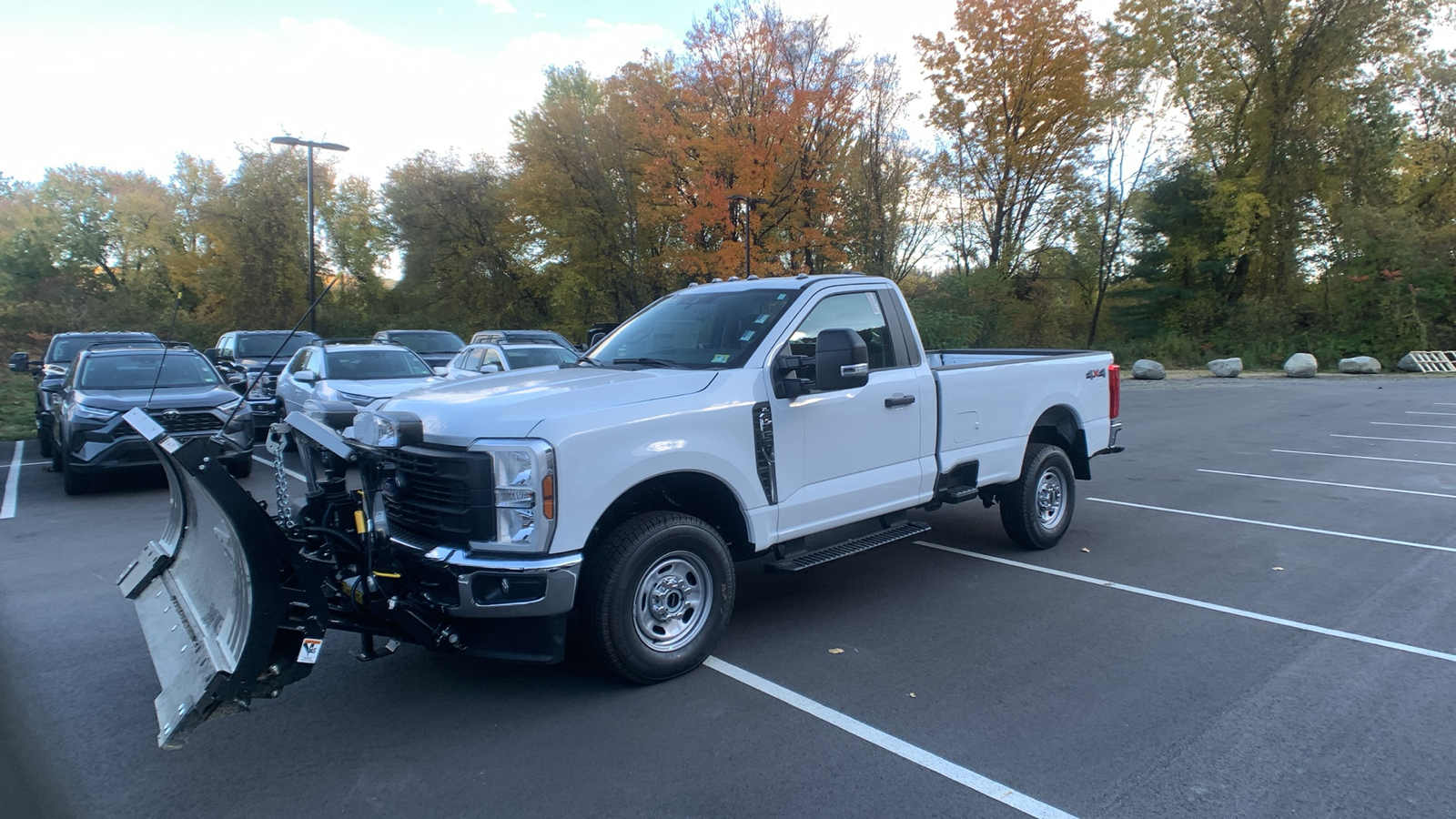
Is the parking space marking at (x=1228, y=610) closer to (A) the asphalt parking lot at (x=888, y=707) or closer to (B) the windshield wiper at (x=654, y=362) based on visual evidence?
(A) the asphalt parking lot at (x=888, y=707)

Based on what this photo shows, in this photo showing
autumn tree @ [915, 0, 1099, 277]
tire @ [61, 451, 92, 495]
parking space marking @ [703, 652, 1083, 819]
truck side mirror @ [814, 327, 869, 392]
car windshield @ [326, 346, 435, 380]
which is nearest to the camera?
parking space marking @ [703, 652, 1083, 819]

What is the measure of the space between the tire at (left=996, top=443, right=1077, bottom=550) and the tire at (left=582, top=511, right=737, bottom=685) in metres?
3.18

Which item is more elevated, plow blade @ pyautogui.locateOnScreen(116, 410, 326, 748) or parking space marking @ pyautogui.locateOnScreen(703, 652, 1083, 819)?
plow blade @ pyautogui.locateOnScreen(116, 410, 326, 748)

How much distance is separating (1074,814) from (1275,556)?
4.84m

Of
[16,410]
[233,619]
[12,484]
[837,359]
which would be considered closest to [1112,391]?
[837,359]

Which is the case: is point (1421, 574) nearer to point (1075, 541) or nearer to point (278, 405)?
point (1075, 541)

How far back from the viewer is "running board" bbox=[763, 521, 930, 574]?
4883 mm

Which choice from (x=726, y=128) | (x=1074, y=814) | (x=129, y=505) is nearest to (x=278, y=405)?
(x=129, y=505)

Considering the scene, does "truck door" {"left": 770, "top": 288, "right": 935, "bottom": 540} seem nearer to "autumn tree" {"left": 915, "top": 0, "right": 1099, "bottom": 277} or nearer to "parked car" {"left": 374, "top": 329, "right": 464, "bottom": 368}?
"parked car" {"left": 374, "top": 329, "right": 464, "bottom": 368}

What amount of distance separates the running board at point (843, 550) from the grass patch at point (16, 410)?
17595 millimetres

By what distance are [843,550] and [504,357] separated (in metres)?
10.5

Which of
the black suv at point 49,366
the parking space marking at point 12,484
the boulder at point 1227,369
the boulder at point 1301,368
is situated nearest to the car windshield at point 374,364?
the parking space marking at point 12,484

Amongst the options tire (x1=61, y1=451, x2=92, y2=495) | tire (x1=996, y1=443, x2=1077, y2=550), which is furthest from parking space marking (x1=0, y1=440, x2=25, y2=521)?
tire (x1=996, y1=443, x2=1077, y2=550)

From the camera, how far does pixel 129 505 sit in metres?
9.34
